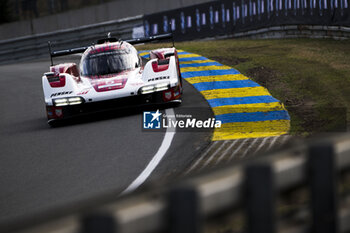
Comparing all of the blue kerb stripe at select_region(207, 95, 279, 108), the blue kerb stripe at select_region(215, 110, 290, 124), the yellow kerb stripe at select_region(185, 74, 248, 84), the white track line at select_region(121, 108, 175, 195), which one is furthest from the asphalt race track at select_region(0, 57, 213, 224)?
the yellow kerb stripe at select_region(185, 74, 248, 84)

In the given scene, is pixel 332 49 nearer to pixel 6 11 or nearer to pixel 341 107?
pixel 341 107

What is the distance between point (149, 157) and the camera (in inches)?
332

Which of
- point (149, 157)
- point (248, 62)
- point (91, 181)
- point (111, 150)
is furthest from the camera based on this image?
point (248, 62)

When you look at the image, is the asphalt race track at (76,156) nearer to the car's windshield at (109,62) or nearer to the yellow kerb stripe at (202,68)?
the car's windshield at (109,62)

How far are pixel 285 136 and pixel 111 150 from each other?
2332mm

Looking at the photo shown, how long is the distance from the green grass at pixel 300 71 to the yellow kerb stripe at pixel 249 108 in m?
0.22

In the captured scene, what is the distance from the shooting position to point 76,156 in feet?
29.5

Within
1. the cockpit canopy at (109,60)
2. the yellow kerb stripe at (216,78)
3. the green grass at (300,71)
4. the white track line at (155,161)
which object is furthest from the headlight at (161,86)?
the yellow kerb stripe at (216,78)

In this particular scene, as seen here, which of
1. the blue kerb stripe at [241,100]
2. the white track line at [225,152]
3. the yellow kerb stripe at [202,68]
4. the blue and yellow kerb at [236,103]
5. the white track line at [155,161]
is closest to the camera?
the white track line at [155,161]

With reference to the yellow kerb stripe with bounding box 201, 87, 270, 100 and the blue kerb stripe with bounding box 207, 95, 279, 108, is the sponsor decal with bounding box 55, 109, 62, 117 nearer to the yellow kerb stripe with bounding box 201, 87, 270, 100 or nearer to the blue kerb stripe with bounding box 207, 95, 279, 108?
the blue kerb stripe with bounding box 207, 95, 279, 108

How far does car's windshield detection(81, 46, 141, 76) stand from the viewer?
40.8ft

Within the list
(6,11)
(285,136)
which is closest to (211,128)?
(285,136)

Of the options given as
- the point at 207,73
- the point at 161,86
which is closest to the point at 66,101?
the point at 161,86

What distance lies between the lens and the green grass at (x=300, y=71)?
32.9ft
